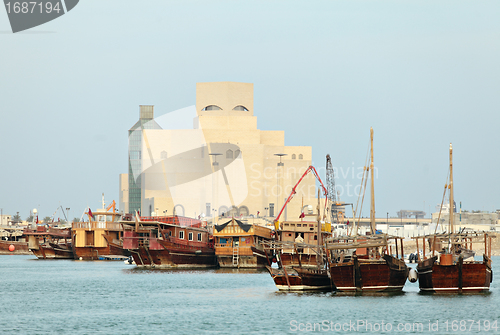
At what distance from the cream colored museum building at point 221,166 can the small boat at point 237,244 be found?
74.7 m

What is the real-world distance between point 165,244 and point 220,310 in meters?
39.2

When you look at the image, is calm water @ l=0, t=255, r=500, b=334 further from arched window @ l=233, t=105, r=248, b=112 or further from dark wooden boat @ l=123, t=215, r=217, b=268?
arched window @ l=233, t=105, r=248, b=112

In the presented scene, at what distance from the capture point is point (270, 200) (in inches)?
6870

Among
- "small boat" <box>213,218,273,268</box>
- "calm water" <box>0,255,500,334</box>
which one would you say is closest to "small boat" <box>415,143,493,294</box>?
"calm water" <box>0,255,500,334</box>

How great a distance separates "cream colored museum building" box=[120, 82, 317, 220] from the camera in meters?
170

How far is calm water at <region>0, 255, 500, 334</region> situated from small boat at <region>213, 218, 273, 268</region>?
20.8m

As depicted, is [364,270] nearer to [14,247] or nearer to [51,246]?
[51,246]

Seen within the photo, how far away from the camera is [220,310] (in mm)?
50906

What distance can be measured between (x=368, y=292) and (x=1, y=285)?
125ft

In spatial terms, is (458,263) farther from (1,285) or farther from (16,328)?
(1,285)

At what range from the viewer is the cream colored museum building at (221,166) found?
6673 inches

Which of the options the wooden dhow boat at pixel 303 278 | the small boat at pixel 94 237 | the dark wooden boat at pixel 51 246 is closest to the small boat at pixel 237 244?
the wooden dhow boat at pixel 303 278

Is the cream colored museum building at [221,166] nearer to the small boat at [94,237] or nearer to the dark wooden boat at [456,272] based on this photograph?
the small boat at [94,237]

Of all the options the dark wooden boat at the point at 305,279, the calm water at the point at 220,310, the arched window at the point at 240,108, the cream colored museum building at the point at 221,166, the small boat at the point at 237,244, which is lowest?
the calm water at the point at 220,310
